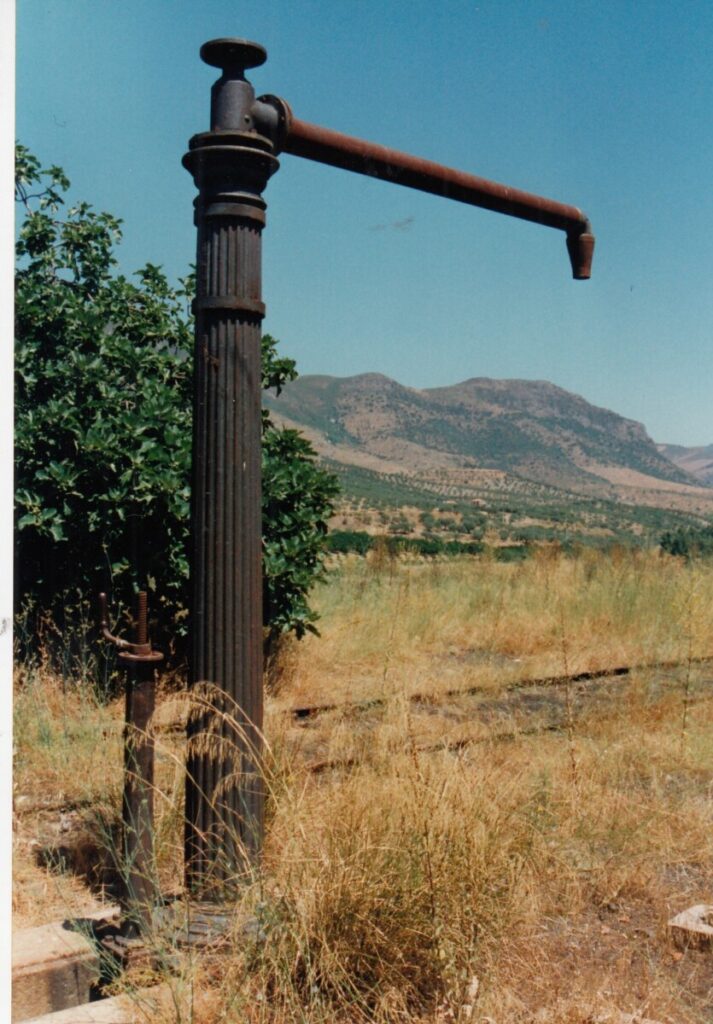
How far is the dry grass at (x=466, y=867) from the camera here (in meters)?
2.55

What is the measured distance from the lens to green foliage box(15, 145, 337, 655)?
5984 millimetres

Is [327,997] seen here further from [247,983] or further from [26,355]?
[26,355]

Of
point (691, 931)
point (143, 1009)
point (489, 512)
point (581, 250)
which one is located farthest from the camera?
point (489, 512)

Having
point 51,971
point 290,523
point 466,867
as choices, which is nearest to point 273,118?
point 466,867

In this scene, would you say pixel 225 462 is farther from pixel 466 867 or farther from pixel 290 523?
pixel 290 523

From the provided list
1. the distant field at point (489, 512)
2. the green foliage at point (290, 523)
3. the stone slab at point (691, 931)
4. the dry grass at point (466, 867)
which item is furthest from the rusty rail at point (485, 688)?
the distant field at point (489, 512)

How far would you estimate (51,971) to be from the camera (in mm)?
2844

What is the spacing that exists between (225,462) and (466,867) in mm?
1420

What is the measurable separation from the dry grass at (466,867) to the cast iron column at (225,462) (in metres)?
0.22

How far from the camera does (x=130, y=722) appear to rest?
289 cm

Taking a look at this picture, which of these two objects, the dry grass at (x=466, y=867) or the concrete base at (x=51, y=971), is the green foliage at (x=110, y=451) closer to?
the dry grass at (x=466, y=867)

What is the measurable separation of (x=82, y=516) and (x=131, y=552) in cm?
39

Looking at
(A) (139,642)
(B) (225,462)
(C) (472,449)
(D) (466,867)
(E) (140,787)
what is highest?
(C) (472,449)

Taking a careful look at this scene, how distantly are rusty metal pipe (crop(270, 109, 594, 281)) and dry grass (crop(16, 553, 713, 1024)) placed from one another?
188cm
